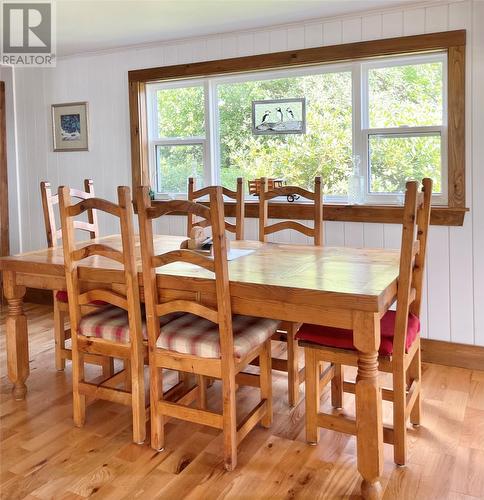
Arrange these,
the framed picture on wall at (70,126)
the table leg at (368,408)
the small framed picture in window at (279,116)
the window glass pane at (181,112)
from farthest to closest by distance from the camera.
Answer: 1. the framed picture on wall at (70,126)
2. the window glass pane at (181,112)
3. the small framed picture in window at (279,116)
4. the table leg at (368,408)

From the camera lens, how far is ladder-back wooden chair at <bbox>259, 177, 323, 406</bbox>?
2738 mm

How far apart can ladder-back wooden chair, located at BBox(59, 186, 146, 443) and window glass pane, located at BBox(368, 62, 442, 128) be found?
1.96 m

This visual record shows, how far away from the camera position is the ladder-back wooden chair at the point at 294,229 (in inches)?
108

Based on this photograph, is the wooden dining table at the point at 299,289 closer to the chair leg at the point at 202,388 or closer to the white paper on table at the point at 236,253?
the white paper on table at the point at 236,253

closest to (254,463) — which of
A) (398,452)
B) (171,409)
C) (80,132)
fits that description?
(171,409)

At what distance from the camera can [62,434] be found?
8.09 feet

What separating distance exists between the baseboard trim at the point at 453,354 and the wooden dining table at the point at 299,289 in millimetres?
984

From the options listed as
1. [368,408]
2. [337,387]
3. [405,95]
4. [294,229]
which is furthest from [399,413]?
[405,95]

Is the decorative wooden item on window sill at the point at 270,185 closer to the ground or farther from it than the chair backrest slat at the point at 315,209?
farther from it

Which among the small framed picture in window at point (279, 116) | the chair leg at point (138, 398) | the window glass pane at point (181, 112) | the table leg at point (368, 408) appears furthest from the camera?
the window glass pane at point (181, 112)

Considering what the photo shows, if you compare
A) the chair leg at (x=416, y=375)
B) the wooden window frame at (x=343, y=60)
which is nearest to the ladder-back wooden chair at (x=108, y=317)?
the chair leg at (x=416, y=375)

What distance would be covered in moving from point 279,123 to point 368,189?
Answer: 2.62ft

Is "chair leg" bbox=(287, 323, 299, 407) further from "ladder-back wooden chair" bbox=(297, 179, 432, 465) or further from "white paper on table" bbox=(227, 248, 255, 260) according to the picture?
"white paper on table" bbox=(227, 248, 255, 260)

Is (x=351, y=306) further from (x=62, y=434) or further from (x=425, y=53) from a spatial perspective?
(x=425, y=53)
